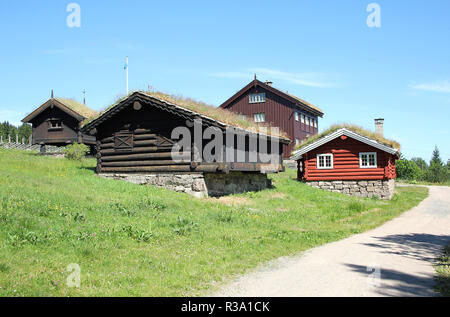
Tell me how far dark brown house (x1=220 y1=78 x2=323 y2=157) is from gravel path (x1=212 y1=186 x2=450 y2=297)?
30.0 metres

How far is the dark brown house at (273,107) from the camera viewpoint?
137 ft

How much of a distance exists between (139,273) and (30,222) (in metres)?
3.67

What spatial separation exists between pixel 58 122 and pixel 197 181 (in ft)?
75.2

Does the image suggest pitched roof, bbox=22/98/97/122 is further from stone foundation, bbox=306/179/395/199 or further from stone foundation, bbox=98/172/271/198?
stone foundation, bbox=306/179/395/199

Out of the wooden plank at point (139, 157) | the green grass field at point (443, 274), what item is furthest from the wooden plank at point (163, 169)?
the green grass field at point (443, 274)

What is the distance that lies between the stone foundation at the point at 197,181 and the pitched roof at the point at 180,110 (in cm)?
262

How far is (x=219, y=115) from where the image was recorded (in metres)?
19.2

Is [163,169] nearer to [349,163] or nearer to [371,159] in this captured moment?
[349,163]

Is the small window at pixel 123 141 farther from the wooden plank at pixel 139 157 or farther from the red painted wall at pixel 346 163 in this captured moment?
the red painted wall at pixel 346 163

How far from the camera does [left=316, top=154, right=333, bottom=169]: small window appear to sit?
28422mm

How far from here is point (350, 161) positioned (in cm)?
2766

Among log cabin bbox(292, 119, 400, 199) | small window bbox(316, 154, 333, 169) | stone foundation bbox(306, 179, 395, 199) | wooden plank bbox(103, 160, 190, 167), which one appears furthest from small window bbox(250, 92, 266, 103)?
wooden plank bbox(103, 160, 190, 167)

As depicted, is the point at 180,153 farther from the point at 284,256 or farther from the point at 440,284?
the point at 440,284
